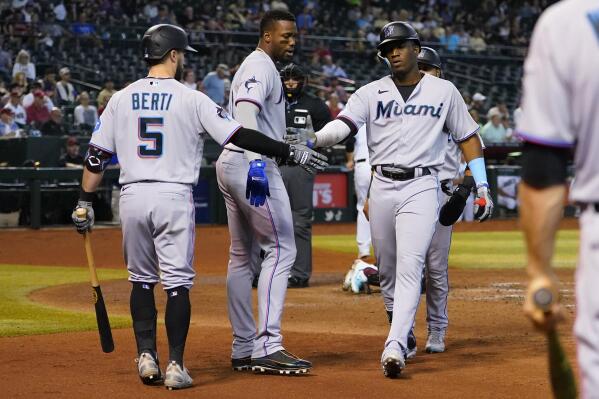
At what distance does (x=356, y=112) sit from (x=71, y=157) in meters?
13.1

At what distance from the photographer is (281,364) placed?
668 centimetres

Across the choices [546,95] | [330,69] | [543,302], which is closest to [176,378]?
[543,302]

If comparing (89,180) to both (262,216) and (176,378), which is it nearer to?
(262,216)

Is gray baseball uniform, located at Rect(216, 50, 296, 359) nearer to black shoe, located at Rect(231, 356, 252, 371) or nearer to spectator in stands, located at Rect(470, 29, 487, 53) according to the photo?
black shoe, located at Rect(231, 356, 252, 371)

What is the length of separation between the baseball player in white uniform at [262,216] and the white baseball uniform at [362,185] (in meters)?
5.07

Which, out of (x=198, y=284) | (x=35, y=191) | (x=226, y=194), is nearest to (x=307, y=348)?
(x=226, y=194)

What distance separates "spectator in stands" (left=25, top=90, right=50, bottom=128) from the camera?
2073 cm

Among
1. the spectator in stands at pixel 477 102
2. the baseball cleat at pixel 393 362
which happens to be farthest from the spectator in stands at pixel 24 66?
the baseball cleat at pixel 393 362

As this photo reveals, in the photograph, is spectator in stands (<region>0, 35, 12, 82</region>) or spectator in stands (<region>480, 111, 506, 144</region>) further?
spectator in stands (<region>480, 111, 506, 144</region>)

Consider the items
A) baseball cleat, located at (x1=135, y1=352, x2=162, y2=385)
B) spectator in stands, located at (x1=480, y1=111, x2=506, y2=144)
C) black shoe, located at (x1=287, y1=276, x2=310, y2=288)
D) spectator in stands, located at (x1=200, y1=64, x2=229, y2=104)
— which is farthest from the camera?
spectator in stands, located at (x1=480, y1=111, x2=506, y2=144)

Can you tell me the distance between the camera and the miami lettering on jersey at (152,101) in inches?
248

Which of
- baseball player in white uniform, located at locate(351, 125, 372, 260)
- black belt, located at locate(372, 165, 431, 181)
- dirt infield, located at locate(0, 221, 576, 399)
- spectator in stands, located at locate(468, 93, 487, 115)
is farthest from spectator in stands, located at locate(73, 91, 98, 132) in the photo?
black belt, located at locate(372, 165, 431, 181)

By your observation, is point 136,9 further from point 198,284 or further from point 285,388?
point 285,388

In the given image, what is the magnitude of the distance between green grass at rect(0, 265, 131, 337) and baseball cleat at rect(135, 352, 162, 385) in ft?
8.40
